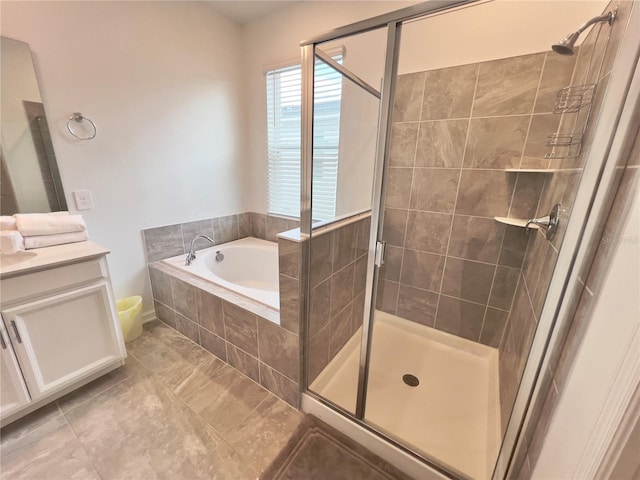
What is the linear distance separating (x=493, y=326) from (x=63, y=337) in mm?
2630

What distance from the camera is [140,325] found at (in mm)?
1972

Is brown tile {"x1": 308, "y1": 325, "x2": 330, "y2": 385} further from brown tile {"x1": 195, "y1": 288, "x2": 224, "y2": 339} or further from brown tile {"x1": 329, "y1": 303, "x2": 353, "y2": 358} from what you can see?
brown tile {"x1": 195, "y1": 288, "x2": 224, "y2": 339}

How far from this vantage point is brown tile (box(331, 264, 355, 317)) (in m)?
1.57

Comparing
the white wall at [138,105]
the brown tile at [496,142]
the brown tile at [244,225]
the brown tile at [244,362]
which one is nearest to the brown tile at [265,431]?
the brown tile at [244,362]

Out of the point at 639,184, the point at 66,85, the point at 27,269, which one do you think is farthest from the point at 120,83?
the point at 639,184

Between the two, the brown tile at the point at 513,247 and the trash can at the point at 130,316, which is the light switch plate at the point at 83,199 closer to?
the trash can at the point at 130,316

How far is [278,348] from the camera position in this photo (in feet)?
4.67

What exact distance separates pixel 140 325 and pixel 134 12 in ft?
7.45

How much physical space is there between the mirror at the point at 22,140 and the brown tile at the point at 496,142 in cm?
264

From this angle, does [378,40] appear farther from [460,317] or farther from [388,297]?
[460,317]

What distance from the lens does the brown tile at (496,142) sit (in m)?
1.51

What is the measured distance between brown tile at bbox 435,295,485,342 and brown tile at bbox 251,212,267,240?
1.88 meters

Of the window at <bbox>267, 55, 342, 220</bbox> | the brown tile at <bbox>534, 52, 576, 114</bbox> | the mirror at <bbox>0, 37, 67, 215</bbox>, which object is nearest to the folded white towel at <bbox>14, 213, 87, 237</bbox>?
the mirror at <bbox>0, 37, 67, 215</bbox>

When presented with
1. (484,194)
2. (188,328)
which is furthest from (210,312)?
(484,194)
